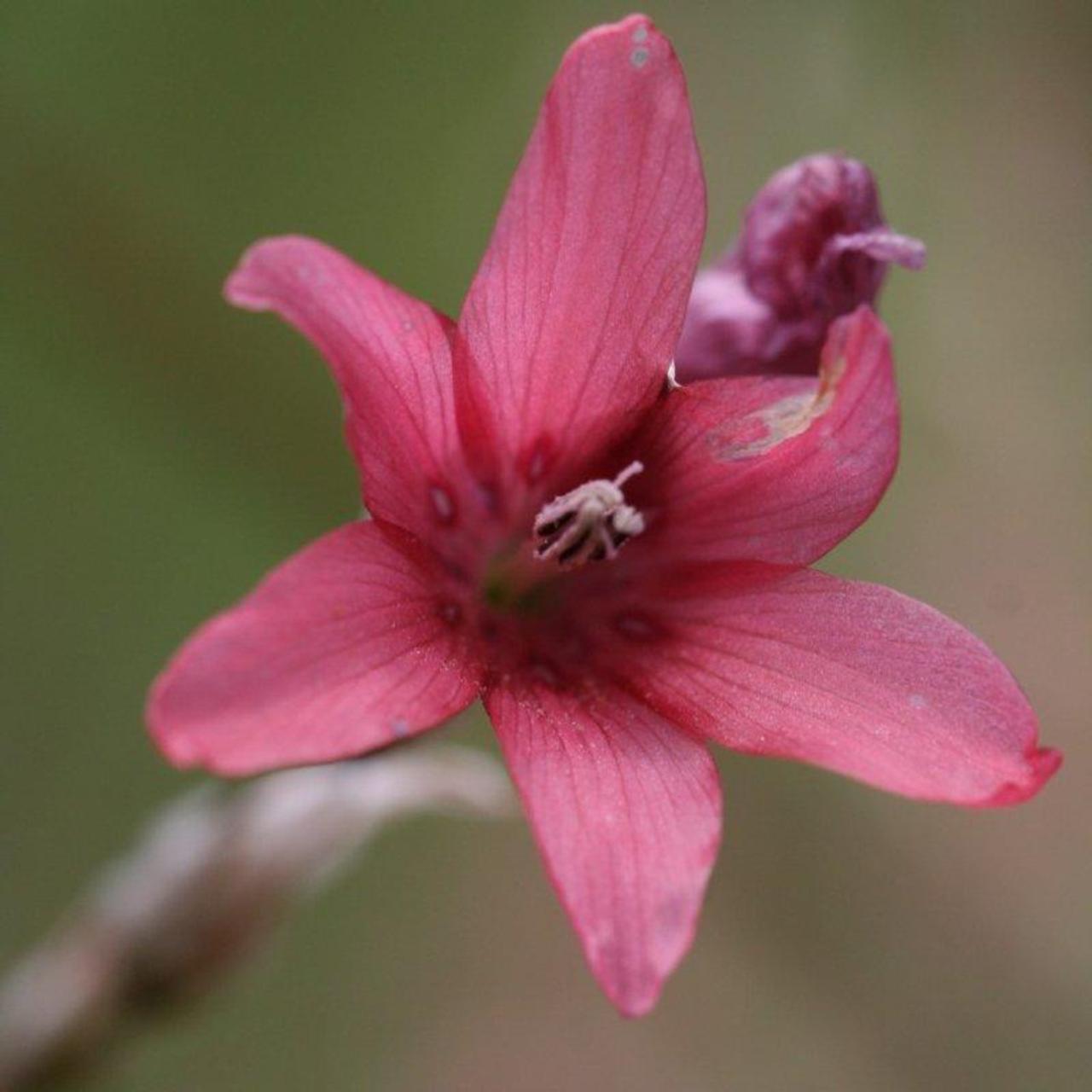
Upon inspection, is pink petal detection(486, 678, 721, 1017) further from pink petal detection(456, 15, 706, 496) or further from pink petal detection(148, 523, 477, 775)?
pink petal detection(456, 15, 706, 496)

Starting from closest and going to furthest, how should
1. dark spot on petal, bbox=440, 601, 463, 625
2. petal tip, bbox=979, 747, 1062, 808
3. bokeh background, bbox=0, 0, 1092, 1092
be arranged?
1. petal tip, bbox=979, 747, 1062, 808
2. dark spot on petal, bbox=440, 601, 463, 625
3. bokeh background, bbox=0, 0, 1092, 1092

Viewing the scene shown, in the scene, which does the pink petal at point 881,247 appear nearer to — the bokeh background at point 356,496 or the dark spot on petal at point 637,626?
the dark spot on petal at point 637,626

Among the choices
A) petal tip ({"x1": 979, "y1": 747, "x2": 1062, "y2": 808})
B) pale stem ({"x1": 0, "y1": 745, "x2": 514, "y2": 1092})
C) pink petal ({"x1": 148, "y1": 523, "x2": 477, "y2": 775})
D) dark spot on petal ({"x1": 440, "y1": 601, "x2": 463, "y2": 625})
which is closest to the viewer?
pink petal ({"x1": 148, "y1": 523, "x2": 477, "y2": 775})

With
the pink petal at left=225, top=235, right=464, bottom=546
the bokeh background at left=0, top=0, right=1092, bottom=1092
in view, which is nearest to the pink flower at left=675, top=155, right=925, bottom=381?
the pink petal at left=225, top=235, right=464, bottom=546

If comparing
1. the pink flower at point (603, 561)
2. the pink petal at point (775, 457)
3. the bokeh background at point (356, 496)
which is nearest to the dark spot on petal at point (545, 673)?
the pink flower at point (603, 561)

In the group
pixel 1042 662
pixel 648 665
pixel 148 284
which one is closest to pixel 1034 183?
pixel 1042 662

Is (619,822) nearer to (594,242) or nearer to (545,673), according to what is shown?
(545,673)

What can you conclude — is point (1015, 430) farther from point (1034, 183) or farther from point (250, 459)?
point (250, 459)
